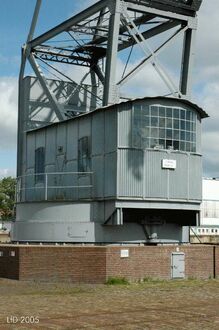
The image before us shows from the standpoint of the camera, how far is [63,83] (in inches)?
1416

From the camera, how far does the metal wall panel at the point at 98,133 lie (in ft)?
82.6

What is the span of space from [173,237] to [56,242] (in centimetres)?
523

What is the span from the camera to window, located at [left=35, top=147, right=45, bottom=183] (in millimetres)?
29797

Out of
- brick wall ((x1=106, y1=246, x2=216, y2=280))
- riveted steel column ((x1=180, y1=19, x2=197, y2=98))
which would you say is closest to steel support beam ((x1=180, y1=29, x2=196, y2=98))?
riveted steel column ((x1=180, y1=19, x2=197, y2=98))

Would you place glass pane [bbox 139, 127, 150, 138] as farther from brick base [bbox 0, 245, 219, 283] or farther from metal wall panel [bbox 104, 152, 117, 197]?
brick base [bbox 0, 245, 219, 283]

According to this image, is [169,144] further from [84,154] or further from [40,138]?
[40,138]

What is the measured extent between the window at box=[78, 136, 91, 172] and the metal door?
5780 mm

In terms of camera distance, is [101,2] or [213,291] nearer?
[213,291]

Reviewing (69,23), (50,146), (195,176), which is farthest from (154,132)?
(69,23)

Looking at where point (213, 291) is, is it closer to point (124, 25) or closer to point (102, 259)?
point (102, 259)

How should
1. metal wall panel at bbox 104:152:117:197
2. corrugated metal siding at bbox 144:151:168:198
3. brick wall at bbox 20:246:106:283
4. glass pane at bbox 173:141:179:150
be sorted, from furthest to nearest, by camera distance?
glass pane at bbox 173:141:179:150 < corrugated metal siding at bbox 144:151:168:198 < metal wall panel at bbox 104:152:117:197 < brick wall at bbox 20:246:106:283

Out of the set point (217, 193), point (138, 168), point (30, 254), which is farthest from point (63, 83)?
point (217, 193)

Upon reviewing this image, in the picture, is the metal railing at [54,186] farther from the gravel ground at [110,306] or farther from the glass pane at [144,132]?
the gravel ground at [110,306]

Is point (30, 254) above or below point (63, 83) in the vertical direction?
below
